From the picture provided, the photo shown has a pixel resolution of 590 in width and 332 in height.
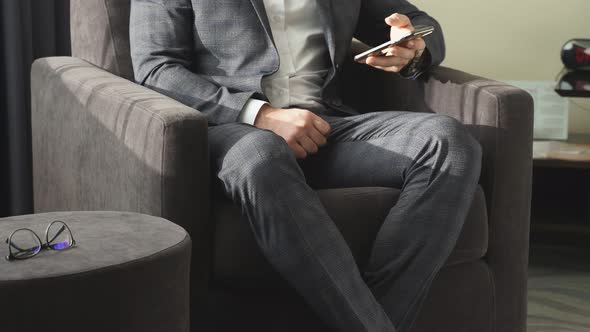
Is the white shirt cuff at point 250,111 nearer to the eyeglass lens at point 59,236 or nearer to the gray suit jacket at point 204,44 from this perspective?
the gray suit jacket at point 204,44

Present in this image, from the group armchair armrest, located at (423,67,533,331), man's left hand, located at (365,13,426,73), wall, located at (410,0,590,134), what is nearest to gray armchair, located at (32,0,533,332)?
armchair armrest, located at (423,67,533,331)

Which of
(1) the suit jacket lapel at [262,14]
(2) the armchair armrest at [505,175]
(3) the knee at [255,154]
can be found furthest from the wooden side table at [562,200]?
(3) the knee at [255,154]

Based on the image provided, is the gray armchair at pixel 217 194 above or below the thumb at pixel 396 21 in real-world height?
below

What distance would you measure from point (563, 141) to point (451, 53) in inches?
19.4

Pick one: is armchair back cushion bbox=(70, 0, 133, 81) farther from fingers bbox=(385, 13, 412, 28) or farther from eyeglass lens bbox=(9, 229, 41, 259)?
eyeglass lens bbox=(9, 229, 41, 259)

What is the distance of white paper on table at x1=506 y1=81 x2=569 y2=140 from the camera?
8.36 ft

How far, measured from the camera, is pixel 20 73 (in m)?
2.28

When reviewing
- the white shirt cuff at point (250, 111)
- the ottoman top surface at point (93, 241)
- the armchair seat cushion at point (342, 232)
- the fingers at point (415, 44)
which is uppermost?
the fingers at point (415, 44)

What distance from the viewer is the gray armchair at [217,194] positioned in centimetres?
133

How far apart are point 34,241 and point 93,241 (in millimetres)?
79

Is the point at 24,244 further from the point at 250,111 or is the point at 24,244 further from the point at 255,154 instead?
the point at 250,111

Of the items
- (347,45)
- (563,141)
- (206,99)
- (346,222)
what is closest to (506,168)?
(346,222)

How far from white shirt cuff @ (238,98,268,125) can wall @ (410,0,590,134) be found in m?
1.32

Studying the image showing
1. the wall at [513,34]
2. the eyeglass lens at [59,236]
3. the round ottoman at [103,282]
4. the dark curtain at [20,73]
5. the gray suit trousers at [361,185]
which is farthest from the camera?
the wall at [513,34]
